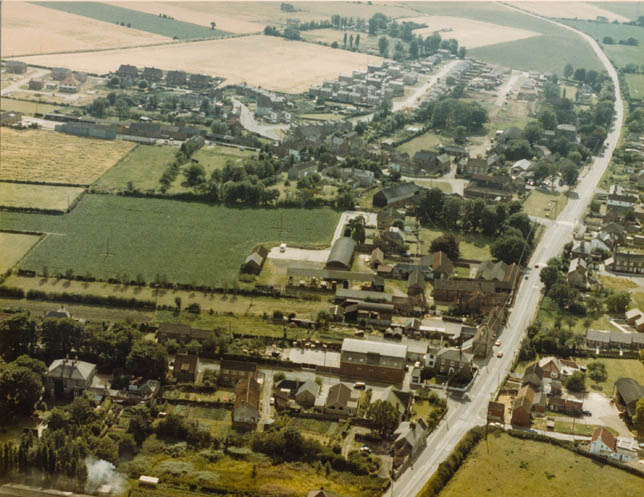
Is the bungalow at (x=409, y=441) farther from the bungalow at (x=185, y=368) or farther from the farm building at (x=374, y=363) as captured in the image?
the bungalow at (x=185, y=368)

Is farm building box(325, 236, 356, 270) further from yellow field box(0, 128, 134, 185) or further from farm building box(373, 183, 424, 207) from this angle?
yellow field box(0, 128, 134, 185)

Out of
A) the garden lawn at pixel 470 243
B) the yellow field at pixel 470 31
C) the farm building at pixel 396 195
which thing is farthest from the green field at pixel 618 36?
the garden lawn at pixel 470 243

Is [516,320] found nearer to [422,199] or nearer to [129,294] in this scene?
[422,199]

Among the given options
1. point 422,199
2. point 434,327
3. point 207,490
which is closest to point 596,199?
point 422,199

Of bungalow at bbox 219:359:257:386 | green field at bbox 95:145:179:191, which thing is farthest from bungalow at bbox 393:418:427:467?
green field at bbox 95:145:179:191

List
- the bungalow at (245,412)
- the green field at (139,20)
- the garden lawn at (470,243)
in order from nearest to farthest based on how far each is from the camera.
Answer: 1. the bungalow at (245,412)
2. the garden lawn at (470,243)
3. the green field at (139,20)

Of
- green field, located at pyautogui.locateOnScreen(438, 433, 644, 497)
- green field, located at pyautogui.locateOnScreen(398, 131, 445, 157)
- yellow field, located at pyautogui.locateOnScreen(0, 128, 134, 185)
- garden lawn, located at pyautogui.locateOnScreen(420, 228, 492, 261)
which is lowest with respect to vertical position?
green field, located at pyautogui.locateOnScreen(438, 433, 644, 497)
